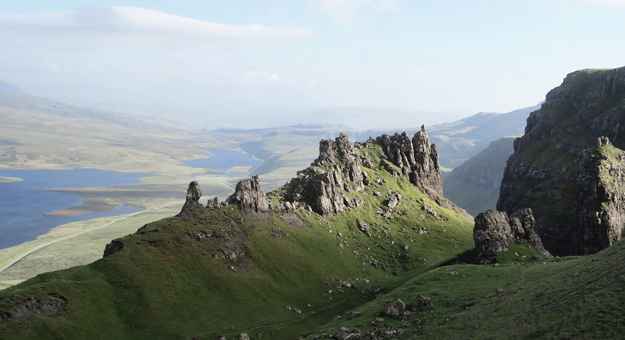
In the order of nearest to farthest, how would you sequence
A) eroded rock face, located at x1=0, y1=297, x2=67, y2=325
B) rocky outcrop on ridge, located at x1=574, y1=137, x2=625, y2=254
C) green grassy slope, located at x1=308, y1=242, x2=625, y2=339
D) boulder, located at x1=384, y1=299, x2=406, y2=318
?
green grassy slope, located at x1=308, y1=242, x2=625, y2=339
eroded rock face, located at x1=0, y1=297, x2=67, y2=325
boulder, located at x1=384, y1=299, x2=406, y2=318
rocky outcrop on ridge, located at x1=574, y1=137, x2=625, y2=254

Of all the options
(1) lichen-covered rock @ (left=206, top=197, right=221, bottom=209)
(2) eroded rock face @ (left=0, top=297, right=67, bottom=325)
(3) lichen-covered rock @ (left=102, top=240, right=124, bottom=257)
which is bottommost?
(2) eroded rock face @ (left=0, top=297, right=67, bottom=325)

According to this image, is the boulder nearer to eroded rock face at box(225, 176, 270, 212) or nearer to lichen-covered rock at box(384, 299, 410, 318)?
lichen-covered rock at box(384, 299, 410, 318)

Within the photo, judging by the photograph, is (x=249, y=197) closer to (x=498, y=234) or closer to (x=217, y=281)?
(x=217, y=281)

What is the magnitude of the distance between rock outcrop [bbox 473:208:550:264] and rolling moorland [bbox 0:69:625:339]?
43.1 inches

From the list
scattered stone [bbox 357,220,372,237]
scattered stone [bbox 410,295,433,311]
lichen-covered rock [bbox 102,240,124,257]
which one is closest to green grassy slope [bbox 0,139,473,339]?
lichen-covered rock [bbox 102,240,124,257]

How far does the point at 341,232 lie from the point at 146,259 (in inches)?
3657

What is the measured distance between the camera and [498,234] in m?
146

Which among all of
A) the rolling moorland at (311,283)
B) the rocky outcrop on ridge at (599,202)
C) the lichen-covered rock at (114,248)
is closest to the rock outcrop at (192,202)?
the rolling moorland at (311,283)

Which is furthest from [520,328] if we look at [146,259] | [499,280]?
→ [146,259]

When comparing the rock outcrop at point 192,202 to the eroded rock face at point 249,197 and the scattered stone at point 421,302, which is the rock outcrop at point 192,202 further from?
the scattered stone at point 421,302

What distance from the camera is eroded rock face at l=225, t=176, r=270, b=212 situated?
162913mm

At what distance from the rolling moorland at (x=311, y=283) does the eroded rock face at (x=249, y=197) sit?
22.1 inches

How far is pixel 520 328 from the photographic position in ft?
215

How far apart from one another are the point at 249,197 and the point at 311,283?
1705 inches
